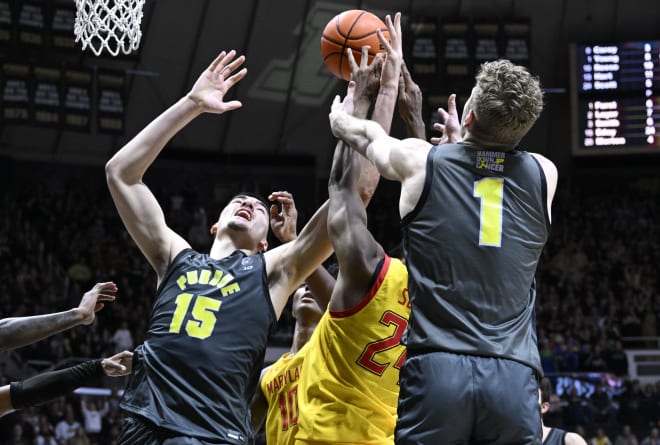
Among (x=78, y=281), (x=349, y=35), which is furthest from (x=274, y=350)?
(x=349, y=35)

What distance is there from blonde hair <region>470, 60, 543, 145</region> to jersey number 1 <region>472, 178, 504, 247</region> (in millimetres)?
188

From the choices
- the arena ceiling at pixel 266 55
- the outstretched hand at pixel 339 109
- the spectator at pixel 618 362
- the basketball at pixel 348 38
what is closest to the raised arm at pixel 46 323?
the outstretched hand at pixel 339 109

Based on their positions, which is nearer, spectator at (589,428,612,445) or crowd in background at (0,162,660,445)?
spectator at (589,428,612,445)

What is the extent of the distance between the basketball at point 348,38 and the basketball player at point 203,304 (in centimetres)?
86

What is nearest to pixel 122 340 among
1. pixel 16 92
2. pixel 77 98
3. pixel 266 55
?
pixel 77 98

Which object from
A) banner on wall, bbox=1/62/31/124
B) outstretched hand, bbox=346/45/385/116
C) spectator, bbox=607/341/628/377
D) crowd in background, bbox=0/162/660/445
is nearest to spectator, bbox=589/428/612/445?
crowd in background, bbox=0/162/660/445

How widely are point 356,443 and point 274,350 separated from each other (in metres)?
11.7

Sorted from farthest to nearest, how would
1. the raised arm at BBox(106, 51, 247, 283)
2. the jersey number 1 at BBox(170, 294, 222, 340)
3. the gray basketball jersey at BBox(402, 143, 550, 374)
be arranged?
the raised arm at BBox(106, 51, 247, 283), the jersey number 1 at BBox(170, 294, 222, 340), the gray basketball jersey at BBox(402, 143, 550, 374)

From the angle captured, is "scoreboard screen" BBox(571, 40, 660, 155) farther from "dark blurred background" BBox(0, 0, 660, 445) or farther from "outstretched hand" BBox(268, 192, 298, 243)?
"outstretched hand" BBox(268, 192, 298, 243)

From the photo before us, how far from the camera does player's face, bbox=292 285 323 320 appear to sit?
563cm

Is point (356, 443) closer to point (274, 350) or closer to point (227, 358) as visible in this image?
point (227, 358)

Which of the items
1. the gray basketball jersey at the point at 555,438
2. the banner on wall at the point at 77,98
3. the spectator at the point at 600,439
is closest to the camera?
the gray basketball jersey at the point at 555,438

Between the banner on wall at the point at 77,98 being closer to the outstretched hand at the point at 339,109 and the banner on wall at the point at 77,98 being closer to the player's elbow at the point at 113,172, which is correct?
the player's elbow at the point at 113,172

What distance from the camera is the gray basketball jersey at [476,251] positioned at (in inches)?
136
